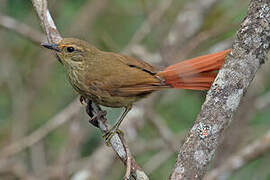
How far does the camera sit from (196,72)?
3.11 m

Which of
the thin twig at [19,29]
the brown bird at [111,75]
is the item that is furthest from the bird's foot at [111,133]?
the thin twig at [19,29]

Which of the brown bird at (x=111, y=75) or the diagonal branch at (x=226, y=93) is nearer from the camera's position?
the diagonal branch at (x=226, y=93)

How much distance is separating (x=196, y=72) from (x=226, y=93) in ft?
2.76

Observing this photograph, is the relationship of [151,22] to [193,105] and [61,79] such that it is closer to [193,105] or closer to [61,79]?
[193,105]

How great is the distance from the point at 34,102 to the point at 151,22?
1.58 m

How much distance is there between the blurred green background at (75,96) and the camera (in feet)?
15.8

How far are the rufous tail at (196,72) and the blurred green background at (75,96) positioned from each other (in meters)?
1.02

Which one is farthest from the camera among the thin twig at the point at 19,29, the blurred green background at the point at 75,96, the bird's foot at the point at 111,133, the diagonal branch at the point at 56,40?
the blurred green background at the point at 75,96

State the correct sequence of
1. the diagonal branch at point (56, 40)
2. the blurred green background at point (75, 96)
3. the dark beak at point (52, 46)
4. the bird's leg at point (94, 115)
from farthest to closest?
the blurred green background at point (75, 96) < the dark beak at point (52, 46) < the bird's leg at point (94, 115) < the diagonal branch at point (56, 40)

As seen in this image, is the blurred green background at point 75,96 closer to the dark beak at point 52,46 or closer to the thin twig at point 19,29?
the thin twig at point 19,29

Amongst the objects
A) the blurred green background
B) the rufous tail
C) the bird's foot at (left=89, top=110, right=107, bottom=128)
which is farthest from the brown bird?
the blurred green background

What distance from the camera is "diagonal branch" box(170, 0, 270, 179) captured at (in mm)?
2154

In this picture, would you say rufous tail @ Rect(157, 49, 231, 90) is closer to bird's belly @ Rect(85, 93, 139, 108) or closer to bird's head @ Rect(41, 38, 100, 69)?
bird's belly @ Rect(85, 93, 139, 108)

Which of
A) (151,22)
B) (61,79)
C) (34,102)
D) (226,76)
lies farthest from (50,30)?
(61,79)
